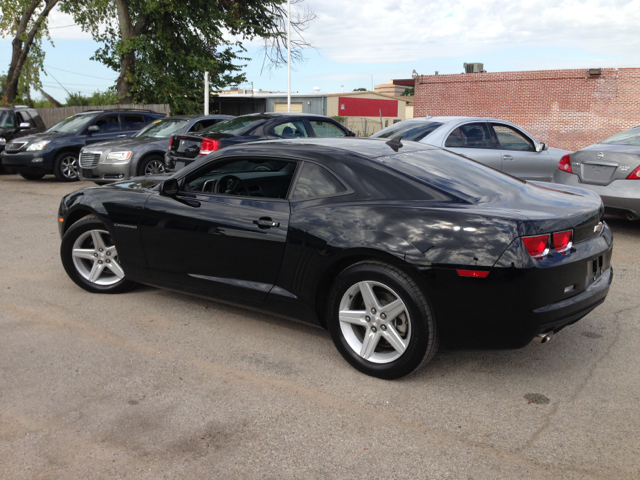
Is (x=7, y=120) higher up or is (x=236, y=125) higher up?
(x=7, y=120)

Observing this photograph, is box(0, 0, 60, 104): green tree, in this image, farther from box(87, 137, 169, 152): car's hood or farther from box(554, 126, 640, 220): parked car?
box(554, 126, 640, 220): parked car

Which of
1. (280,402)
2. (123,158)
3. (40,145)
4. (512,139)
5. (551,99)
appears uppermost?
(551,99)

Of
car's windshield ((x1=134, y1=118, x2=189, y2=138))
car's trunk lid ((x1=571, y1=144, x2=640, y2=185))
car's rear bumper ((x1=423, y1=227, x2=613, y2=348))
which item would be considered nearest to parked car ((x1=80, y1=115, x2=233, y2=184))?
car's windshield ((x1=134, y1=118, x2=189, y2=138))

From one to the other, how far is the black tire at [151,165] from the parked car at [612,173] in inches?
309

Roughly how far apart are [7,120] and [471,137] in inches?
544

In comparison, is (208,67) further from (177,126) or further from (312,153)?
(312,153)

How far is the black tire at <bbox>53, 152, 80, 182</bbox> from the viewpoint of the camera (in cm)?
1479

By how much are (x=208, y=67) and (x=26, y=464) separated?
80.8 ft

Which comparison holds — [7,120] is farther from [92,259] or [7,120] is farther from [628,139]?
[628,139]

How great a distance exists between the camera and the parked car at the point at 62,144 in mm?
14594

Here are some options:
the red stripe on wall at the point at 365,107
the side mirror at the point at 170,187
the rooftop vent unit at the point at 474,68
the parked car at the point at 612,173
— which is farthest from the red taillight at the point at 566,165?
the red stripe on wall at the point at 365,107

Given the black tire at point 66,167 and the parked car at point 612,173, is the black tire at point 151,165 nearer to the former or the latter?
the black tire at point 66,167

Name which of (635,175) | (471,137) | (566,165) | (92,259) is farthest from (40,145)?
(635,175)

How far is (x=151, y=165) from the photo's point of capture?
1284cm
